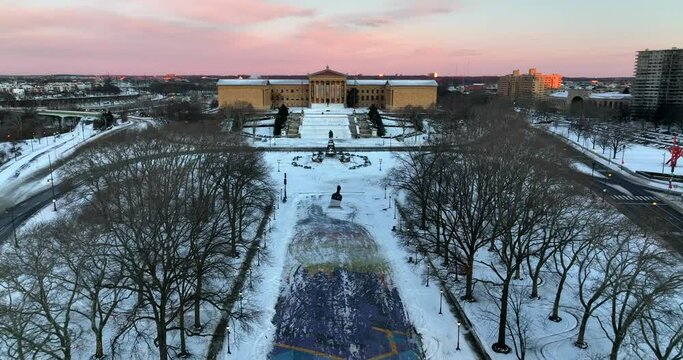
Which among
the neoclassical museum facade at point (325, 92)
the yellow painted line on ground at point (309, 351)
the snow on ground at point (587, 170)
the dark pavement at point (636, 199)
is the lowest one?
the yellow painted line on ground at point (309, 351)

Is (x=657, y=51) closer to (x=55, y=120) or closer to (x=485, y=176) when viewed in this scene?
(x=485, y=176)

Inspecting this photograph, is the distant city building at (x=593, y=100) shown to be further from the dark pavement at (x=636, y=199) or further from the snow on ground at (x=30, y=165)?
the snow on ground at (x=30, y=165)

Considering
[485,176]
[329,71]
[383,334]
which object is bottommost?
[383,334]

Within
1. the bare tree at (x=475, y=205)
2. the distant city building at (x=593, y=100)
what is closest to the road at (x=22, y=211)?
the bare tree at (x=475, y=205)

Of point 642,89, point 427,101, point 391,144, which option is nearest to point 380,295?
point 391,144

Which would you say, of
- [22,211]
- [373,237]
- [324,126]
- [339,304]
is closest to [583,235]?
[339,304]

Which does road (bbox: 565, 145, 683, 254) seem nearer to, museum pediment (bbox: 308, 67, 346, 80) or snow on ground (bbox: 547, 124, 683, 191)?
snow on ground (bbox: 547, 124, 683, 191)
